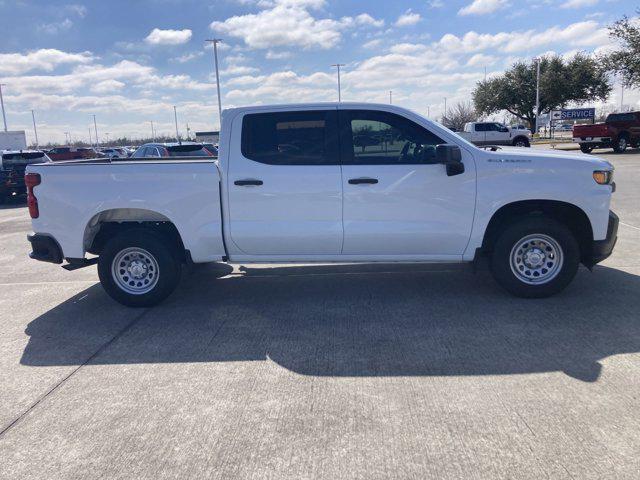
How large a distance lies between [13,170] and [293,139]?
16380mm

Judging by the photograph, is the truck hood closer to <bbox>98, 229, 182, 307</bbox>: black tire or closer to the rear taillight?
<bbox>98, 229, 182, 307</bbox>: black tire

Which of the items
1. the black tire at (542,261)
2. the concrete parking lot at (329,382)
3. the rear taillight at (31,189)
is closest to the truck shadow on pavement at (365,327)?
the concrete parking lot at (329,382)

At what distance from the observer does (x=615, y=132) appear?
27.2 meters

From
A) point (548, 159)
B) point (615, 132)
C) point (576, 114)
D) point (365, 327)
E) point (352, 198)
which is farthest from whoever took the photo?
point (576, 114)

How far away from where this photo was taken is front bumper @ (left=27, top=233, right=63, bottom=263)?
5.70 m

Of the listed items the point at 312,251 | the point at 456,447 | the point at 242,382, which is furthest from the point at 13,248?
the point at 456,447

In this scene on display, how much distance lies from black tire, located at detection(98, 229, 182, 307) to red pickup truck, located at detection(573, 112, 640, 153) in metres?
27.0

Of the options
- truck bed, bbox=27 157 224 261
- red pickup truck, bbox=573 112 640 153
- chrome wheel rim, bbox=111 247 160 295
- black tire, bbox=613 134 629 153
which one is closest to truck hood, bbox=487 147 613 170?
truck bed, bbox=27 157 224 261

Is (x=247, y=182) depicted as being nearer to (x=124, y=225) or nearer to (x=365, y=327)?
(x=124, y=225)

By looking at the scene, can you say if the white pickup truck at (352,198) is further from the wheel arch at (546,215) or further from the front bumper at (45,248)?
the front bumper at (45,248)

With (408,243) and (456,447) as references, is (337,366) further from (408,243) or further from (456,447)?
(408,243)

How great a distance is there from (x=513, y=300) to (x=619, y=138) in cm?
2607

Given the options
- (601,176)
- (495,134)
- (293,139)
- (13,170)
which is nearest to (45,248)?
(293,139)

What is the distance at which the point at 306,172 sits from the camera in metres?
5.38
